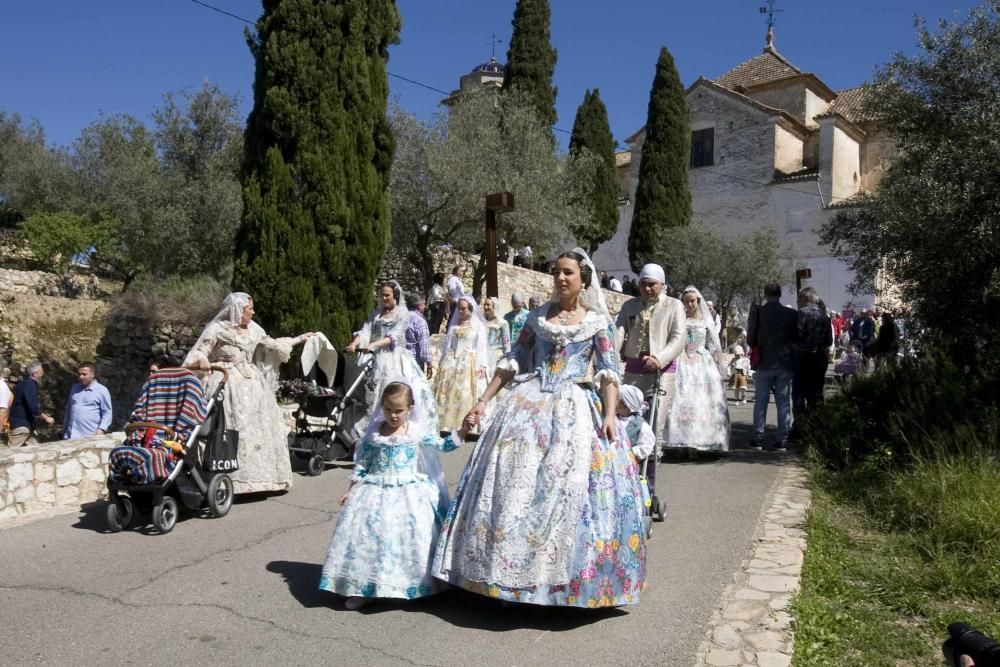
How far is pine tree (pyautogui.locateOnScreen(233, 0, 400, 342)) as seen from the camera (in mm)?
13289

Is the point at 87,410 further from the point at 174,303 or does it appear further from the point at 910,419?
the point at 910,419

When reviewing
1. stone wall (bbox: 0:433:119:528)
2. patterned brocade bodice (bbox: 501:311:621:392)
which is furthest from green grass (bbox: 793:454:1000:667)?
stone wall (bbox: 0:433:119:528)

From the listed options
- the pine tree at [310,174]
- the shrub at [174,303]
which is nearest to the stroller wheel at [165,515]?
the pine tree at [310,174]

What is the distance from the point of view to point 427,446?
5.20 m

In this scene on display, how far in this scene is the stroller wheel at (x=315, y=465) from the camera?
30.2 ft

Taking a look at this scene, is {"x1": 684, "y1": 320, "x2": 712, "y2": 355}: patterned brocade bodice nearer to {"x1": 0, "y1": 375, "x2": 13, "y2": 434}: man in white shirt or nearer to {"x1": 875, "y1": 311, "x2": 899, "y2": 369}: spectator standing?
{"x1": 875, "y1": 311, "x2": 899, "y2": 369}: spectator standing

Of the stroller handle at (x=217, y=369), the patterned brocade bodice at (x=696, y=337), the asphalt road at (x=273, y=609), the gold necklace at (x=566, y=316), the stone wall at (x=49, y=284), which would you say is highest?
the stone wall at (x=49, y=284)

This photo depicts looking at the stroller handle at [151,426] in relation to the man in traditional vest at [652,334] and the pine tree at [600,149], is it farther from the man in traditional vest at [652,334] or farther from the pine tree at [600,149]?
the pine tree at [600,149]

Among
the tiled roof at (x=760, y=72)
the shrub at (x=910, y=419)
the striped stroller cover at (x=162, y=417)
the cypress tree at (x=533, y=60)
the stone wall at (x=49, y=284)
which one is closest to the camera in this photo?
the striped stroller cover at (x=162, y=417)

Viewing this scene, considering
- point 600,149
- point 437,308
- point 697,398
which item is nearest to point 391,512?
point 697,398

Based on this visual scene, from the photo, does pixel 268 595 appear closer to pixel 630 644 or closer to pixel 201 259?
pixel 630 644

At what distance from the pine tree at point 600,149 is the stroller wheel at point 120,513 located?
31162mm

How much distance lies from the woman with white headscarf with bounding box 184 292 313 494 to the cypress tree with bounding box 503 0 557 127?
2553cm

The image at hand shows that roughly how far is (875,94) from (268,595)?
30.6 ft
